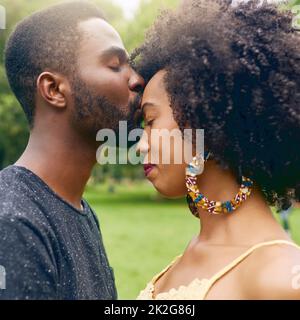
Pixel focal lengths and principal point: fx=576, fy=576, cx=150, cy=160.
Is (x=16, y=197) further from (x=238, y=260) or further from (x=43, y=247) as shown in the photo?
(x=238, y=260)

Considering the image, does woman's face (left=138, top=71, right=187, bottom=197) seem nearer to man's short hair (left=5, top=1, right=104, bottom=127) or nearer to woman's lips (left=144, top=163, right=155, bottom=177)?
woman's lips (left=144, top=163, right=155, bottom=177)

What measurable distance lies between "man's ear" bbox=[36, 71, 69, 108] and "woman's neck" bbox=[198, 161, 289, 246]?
723mm

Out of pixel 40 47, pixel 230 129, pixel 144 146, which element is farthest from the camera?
pixel 40 47

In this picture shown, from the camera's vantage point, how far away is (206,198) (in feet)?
8.02

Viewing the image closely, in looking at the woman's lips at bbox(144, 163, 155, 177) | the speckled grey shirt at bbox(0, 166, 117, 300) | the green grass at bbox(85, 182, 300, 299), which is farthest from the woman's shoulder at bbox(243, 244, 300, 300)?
the green grass at bbox(85, 182, 300, 299)

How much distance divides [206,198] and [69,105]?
29.7 inches

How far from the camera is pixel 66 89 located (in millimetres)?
2607

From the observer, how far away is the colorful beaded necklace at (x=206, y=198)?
2383 mm

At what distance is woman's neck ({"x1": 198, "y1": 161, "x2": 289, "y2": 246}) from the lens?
2.32 meters

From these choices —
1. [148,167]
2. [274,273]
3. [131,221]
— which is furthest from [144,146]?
[131,221]
